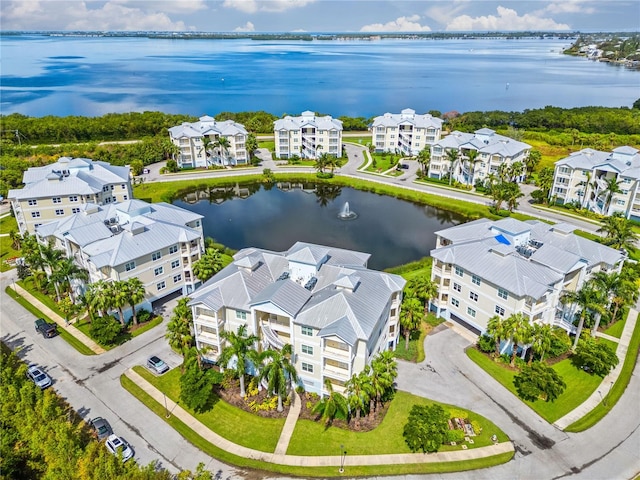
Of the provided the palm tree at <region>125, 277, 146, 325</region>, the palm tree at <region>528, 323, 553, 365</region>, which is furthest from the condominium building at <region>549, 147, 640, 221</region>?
the palm tree at <region>125, 277, 146, 325</region>

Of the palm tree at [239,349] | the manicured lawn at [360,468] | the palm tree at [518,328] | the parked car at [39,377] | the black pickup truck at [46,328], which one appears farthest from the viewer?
the black pickup truck at [46,328]

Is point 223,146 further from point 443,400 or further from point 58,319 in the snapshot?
point 443,400

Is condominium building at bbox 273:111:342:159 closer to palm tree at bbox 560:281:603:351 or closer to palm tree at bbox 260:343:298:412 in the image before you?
palm tree at bbox 560:281:603:351

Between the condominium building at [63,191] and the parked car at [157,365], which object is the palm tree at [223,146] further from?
the parked car at [157,365]

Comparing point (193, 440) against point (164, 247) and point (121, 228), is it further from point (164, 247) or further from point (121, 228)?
point (121, 228)

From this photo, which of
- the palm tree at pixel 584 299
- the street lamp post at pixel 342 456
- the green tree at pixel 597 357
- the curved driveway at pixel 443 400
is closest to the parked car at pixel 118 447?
the curved driveway at pixel 443 400

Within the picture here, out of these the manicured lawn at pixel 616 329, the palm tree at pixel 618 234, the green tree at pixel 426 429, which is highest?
the palm tree at pixel 618 234

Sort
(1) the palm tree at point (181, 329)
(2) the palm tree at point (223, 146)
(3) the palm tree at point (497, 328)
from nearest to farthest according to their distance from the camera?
(1) the palm tree at point (181, 329) → (3) the palm tree at point (497, 328) → (2) the palm tree at point (223, 146)

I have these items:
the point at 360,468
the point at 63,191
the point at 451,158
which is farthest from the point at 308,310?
the point at 451,158
